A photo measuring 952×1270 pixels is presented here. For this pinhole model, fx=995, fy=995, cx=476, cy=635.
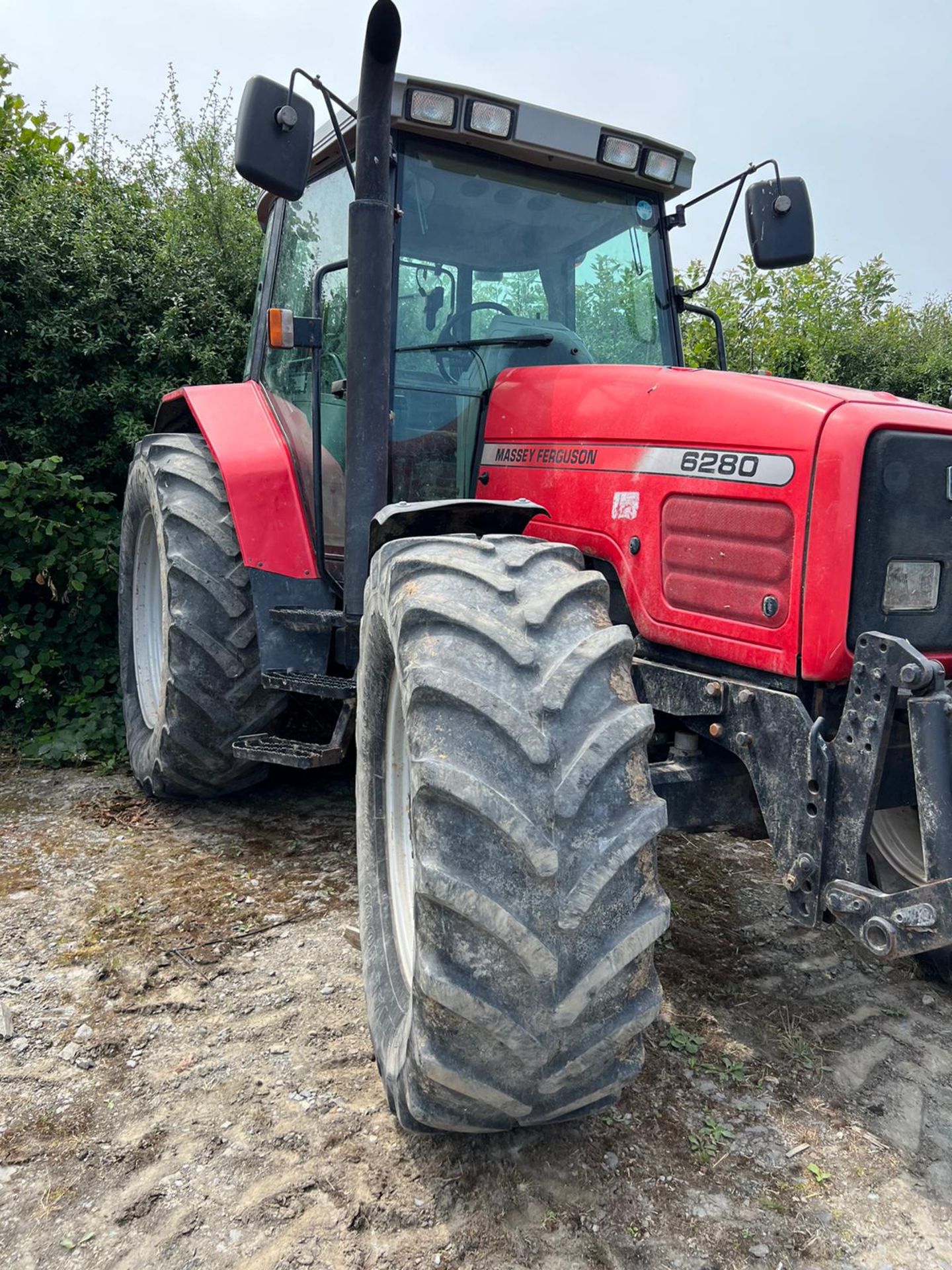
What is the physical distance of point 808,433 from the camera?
208cm

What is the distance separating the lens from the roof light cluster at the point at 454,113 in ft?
9.18

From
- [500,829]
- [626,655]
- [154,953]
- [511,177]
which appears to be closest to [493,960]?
[500,829]

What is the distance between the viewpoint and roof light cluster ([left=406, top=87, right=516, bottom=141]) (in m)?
2.80

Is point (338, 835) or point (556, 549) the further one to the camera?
point (338, 835)

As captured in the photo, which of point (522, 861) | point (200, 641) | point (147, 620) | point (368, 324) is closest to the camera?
point (522, 861)

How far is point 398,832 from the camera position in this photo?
7.98ft

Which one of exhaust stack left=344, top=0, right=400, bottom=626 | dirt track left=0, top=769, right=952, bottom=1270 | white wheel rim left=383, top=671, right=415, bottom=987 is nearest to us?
dirt track left=0, top=769, right=952, bottom=1270

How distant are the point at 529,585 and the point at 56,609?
3.96m

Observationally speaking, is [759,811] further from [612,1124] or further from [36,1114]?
[36,1114]

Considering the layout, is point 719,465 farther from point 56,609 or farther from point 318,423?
point 56,609

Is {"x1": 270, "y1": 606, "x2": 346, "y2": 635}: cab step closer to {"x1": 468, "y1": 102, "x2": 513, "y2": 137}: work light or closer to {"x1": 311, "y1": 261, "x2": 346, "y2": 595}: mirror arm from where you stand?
{"x1": 311, "y1": 261, "x2": 346, "y2": 595}: mirror arm

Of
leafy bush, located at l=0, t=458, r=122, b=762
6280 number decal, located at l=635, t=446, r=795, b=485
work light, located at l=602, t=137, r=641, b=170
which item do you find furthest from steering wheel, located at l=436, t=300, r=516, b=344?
leafy bush, located at l=0, t=458, r=122, b=762

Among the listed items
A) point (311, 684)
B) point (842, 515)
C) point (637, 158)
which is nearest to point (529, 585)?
point (842, 515)

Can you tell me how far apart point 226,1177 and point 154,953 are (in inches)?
39.1
